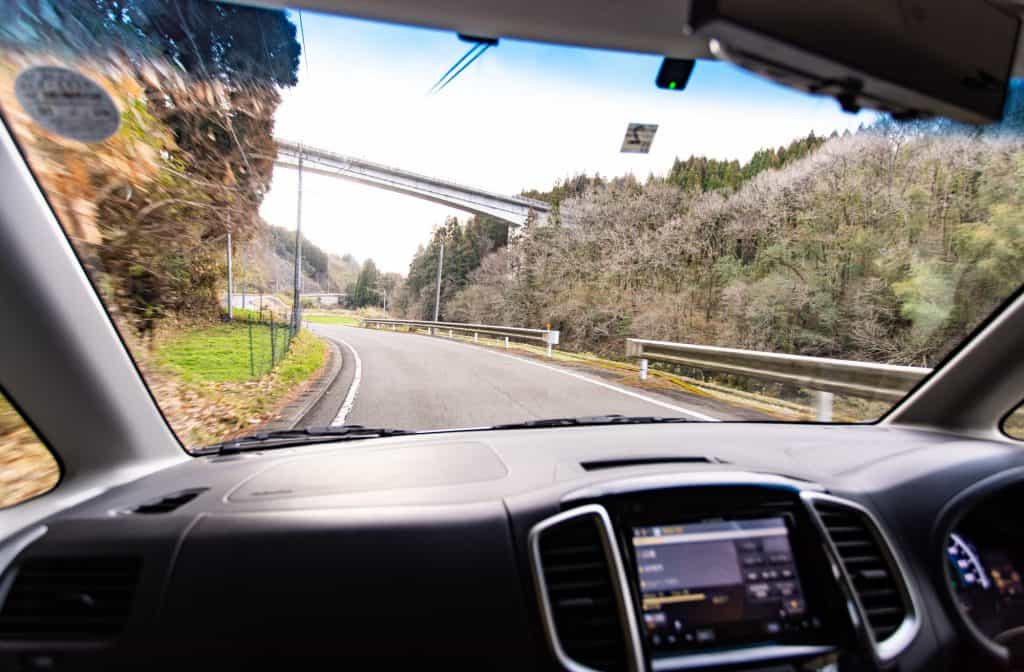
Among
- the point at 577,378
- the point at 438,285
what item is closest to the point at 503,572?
the point at 438,285

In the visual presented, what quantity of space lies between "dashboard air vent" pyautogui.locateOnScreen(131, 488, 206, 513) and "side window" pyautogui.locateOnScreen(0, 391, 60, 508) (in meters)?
0.54

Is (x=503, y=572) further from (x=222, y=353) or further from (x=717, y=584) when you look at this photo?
(x=222, y=353)

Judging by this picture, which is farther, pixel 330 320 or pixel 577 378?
pixel 577 378

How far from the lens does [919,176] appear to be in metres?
3.03

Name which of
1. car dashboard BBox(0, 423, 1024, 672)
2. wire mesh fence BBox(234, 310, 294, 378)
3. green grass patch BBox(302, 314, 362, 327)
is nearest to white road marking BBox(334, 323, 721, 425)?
green grass patch BBox(302, 314, 362, 327)

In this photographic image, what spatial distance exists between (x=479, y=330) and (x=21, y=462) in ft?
15.4

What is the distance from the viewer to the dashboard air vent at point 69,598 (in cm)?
160

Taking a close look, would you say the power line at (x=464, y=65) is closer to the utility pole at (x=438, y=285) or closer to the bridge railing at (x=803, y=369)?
the utility pole at (x=438, y=285)

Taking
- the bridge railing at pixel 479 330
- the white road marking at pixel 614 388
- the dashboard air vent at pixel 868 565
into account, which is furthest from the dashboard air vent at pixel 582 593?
the bridge railing at pixel 479 330

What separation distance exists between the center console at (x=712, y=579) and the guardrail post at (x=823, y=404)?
169cm

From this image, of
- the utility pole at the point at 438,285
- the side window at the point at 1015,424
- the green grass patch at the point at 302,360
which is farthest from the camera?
the utility pole at the point at 438,285

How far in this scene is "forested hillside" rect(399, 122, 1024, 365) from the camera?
279cm

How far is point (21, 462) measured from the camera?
2100 mm

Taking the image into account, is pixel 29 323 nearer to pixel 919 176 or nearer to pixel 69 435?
pixel 69 435
